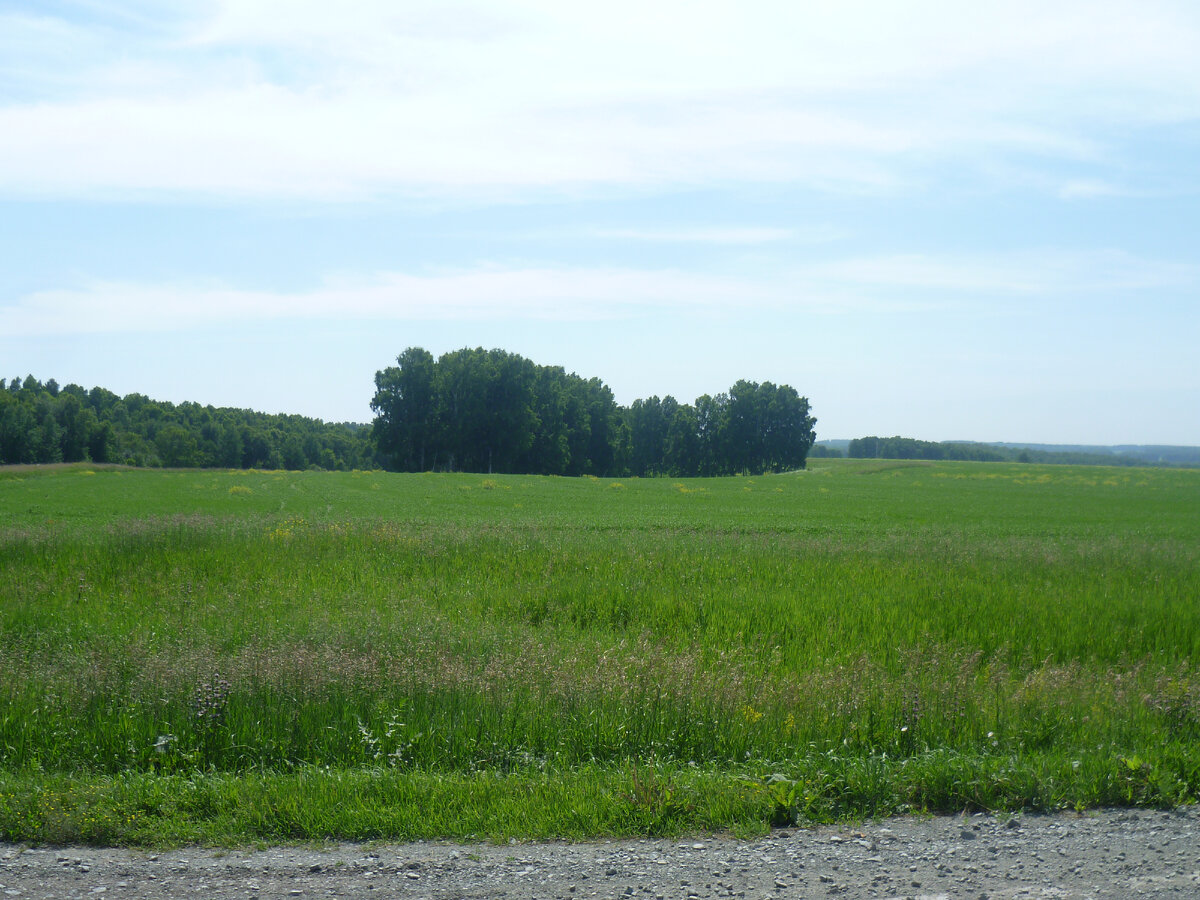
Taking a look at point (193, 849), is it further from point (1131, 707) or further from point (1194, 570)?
point (1194, 570)

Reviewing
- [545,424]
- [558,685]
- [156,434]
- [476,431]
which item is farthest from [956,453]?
[558,685]

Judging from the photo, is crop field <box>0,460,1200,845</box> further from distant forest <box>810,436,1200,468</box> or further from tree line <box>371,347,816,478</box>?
distant forest <box>810,436,1200,468</box>

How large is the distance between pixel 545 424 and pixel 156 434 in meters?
90.6

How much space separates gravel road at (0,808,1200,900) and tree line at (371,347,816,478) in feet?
309

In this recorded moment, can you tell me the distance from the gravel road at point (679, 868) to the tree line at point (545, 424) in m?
94.1

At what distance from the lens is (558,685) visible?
6.86m

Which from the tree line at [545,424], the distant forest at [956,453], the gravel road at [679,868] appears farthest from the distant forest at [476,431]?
the gravel road at [679,868]

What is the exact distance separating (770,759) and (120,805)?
14.6 ft

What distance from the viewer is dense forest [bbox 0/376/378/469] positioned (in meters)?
113

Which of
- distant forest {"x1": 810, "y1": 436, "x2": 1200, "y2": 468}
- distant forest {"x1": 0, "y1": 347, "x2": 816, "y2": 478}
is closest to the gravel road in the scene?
distant forest {"x1": 0, "y1": 347, "x2": 816, "y2": 478}

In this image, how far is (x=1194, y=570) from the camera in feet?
50.9

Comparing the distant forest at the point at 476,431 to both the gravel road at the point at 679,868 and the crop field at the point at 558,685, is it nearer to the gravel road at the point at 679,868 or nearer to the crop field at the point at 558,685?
the crop field at the point at 558,685

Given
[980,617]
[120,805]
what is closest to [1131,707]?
[980,617]

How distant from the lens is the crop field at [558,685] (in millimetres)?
4746
